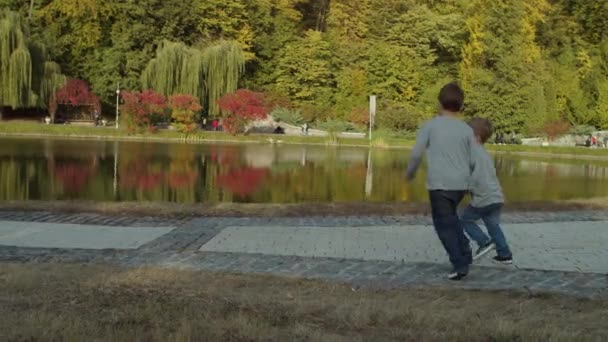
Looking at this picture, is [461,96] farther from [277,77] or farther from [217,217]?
[277,77]

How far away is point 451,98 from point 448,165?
0.51 meters

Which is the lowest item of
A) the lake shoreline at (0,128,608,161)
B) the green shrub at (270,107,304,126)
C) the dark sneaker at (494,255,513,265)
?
the lake shoreline at (0,128,608,161)

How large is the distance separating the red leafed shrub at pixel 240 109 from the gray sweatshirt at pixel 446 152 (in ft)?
110

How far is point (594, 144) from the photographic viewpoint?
137ft

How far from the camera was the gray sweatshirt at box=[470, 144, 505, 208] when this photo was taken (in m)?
5.73

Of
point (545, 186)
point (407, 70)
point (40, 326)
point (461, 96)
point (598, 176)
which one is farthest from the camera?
point (407, 70)

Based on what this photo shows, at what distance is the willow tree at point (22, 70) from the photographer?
113ft

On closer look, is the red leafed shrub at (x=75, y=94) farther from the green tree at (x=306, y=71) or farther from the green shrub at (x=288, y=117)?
the green tree at (x=306, y=71)

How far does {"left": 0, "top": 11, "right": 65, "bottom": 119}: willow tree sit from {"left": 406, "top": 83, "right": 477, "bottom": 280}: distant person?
3336 centimetres

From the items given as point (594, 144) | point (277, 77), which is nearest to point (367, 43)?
point (277, 77)

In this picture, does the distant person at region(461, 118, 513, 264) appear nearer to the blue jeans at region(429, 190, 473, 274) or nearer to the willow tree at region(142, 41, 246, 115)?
the blue jeans at region(429, 190, 473, 274)

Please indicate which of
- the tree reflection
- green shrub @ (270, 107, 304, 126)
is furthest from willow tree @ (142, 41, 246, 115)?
the tree reflection

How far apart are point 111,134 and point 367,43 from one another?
1935cm

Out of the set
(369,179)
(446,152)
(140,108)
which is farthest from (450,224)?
(140,108)
